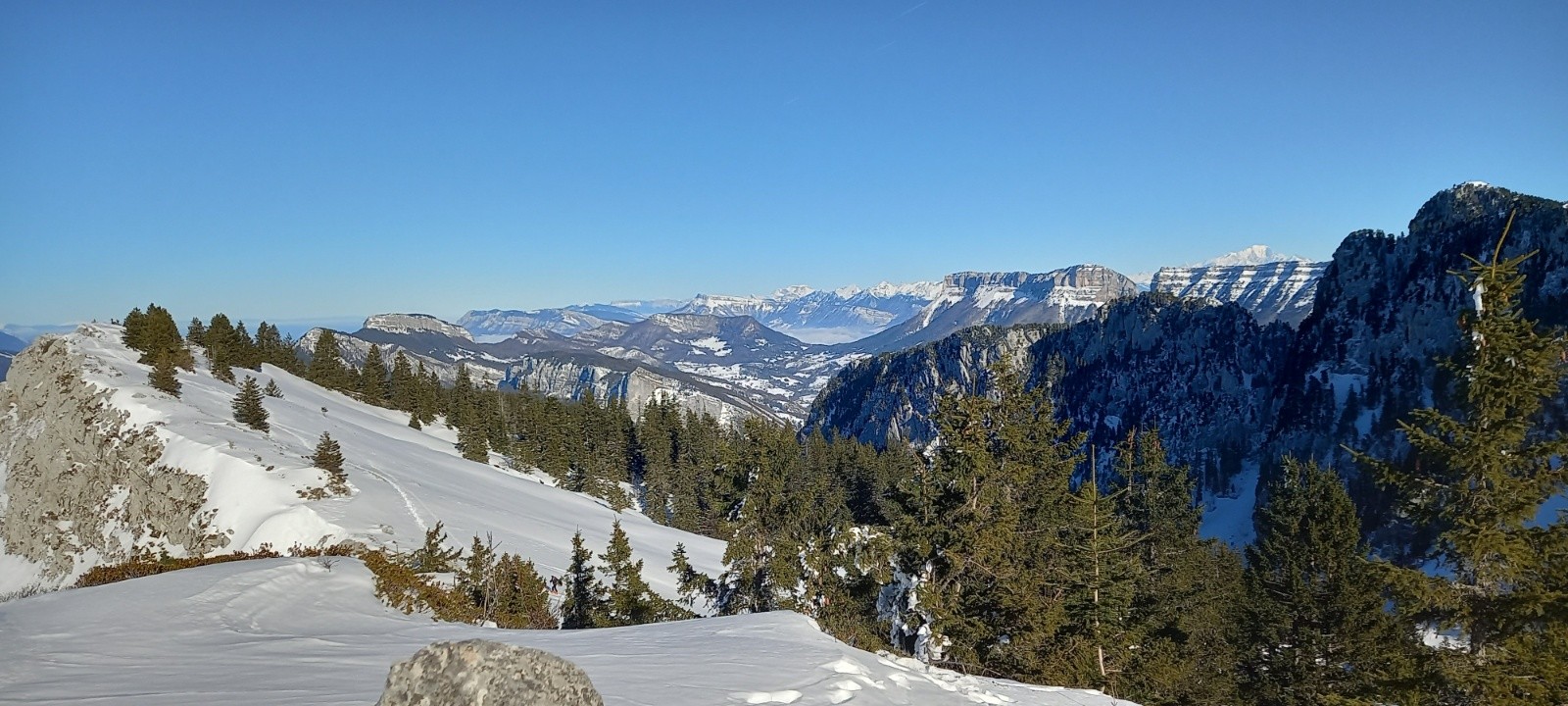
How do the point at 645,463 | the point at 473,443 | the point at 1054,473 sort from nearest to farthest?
the point at 1054,473 → the point at 473,443 → the point at 645,463

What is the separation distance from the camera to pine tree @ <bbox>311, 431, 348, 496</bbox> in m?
34.2

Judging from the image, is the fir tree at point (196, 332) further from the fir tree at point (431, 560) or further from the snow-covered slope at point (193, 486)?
the fir tree at point (431, 560)

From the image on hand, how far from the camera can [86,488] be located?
3497 cm

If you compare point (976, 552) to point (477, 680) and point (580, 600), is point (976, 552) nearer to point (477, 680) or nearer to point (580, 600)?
point (580, 600)

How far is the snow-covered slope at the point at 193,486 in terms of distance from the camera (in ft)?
103

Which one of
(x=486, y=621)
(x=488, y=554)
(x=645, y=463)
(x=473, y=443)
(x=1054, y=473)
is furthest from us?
(x=645, y=463)

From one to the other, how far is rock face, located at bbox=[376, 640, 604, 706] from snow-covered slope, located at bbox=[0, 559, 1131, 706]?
10.1ft

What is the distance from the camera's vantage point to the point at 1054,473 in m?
31.6

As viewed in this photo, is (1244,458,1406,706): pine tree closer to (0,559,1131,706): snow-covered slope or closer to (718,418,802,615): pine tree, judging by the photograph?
(0,559,1131,706): snow-covered slope

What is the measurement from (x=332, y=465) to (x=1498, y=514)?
41.3 meters

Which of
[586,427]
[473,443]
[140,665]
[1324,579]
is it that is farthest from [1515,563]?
[586,427]

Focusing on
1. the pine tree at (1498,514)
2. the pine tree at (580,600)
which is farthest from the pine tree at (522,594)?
the pine tree at (1498,514)

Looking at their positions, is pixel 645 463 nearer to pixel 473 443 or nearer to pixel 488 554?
pixel 473 443

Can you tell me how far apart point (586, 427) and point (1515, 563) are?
294 ft
